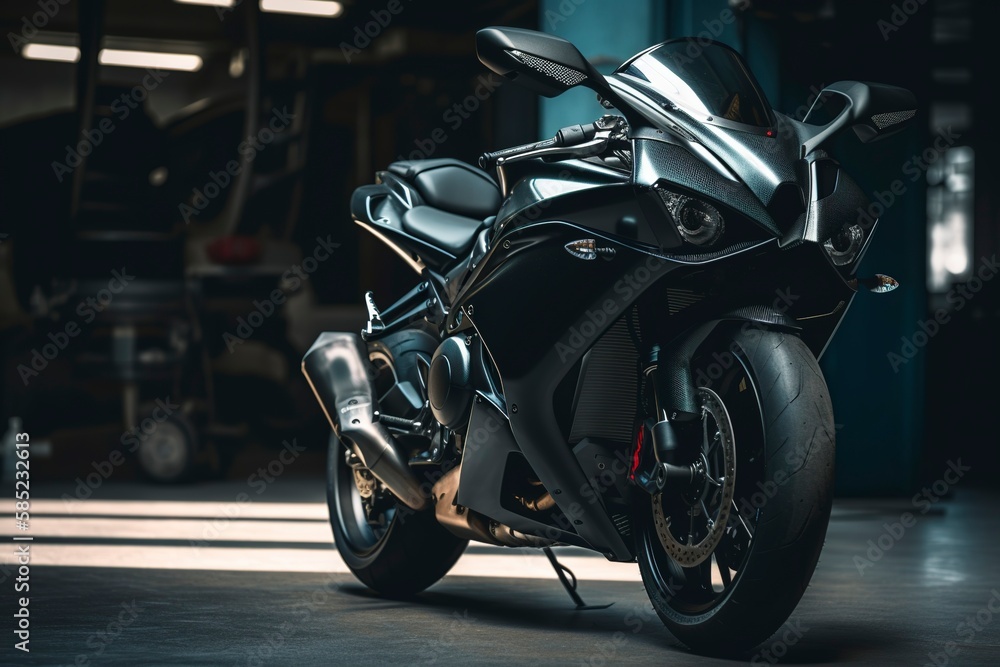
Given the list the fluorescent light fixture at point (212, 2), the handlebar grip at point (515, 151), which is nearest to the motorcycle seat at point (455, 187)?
the handlebar grip at point (515, 151)

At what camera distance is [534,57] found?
324 cm

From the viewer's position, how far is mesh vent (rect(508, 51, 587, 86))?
324 centimetres

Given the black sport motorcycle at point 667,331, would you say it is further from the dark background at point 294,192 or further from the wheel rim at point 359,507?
the dark background at point 294,192

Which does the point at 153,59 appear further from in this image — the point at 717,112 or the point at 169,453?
the point at 717,112

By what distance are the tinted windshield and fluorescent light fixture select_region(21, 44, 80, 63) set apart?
11371mm

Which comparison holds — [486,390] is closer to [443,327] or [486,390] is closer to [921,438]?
[443,327]

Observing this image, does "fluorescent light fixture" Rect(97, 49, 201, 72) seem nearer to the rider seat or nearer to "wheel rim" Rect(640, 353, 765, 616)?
the rider seat

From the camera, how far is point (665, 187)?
3.26m

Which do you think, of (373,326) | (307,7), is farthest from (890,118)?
(307,7)

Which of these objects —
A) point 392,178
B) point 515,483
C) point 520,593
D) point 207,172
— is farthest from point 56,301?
point 515,483

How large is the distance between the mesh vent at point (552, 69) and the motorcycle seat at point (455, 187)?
134 cm

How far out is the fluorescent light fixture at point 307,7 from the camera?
42.9 ft

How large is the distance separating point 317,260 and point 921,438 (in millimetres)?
6935

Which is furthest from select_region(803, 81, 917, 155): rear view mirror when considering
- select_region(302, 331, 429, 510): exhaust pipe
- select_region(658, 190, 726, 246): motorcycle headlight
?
select_region(302, 331, 429, 510): exhaust pipe
